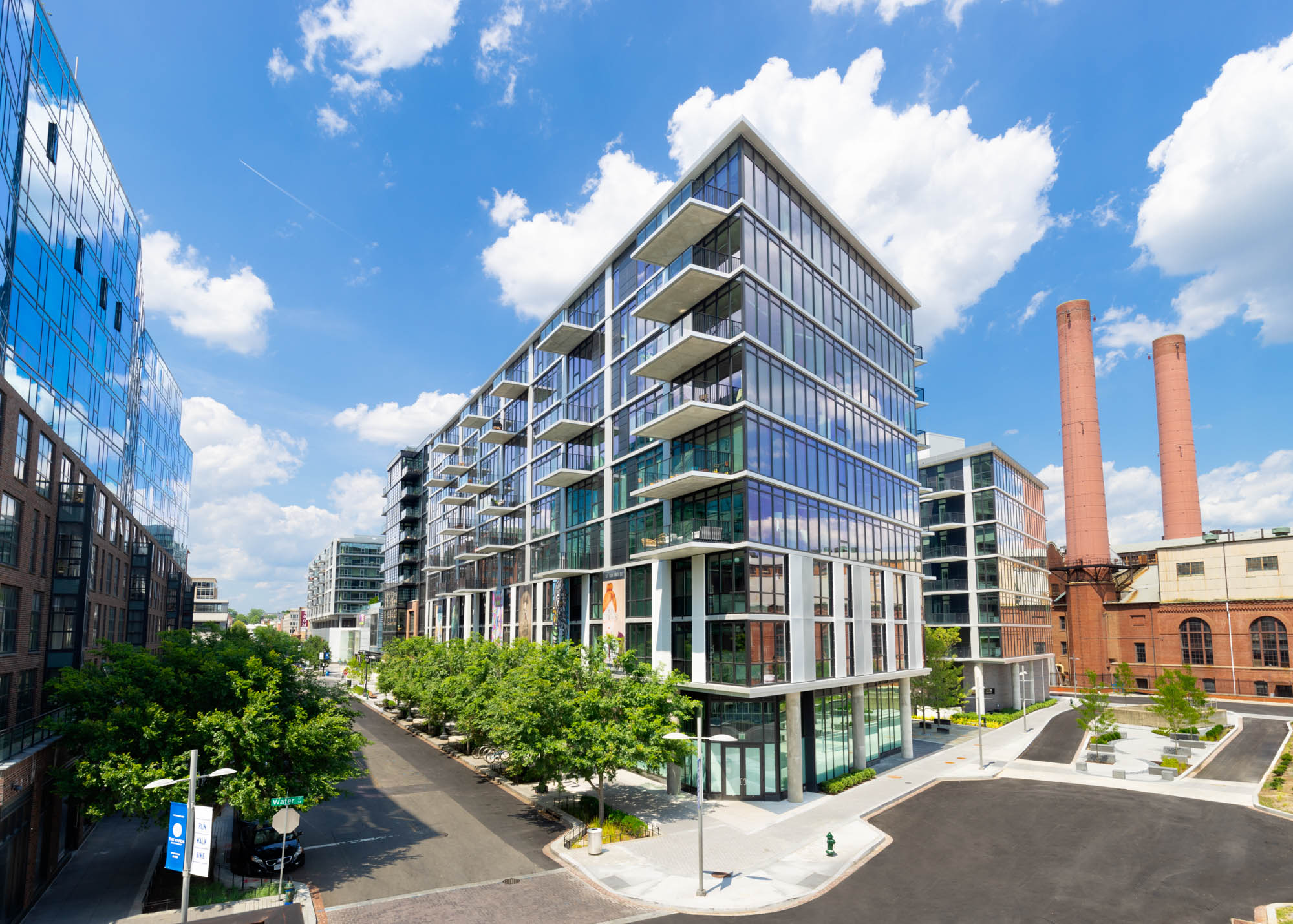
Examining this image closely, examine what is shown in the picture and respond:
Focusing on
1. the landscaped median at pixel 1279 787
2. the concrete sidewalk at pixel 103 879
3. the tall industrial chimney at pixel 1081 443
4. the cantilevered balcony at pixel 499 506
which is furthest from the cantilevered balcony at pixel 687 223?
the tall industrial chimney at pixel 1081 443

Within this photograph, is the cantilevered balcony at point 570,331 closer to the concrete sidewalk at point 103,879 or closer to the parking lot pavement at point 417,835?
the parking lot pavement at point 417,835

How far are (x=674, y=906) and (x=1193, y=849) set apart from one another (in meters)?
18.8

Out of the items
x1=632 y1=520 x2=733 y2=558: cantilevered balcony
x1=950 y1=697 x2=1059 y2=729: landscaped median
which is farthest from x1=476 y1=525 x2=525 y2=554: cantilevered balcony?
x1=950 y1=697 x2=1059 y2=729: landscaped median

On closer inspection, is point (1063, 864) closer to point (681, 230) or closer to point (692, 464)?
point (692, 464)

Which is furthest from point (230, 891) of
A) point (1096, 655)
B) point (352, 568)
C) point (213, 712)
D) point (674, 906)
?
point (352, 568)

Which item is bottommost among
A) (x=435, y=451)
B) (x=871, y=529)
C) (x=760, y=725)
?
(x=760, y=725)

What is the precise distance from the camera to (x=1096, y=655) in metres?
81.2

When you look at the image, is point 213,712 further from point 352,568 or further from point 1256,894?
point 352,568

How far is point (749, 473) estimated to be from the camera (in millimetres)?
32031

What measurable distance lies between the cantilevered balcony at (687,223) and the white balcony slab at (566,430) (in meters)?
11.8

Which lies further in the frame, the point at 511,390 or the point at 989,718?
the point at 511,390

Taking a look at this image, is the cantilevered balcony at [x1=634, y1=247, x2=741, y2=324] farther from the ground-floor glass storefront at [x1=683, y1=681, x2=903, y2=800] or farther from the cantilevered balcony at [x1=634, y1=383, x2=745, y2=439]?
the ground-floor glass storefront at [x1=683, y1=681, x2=903, y2=800]

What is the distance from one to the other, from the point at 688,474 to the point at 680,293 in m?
8.89

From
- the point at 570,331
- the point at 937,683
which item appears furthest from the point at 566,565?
the point at 937,683
